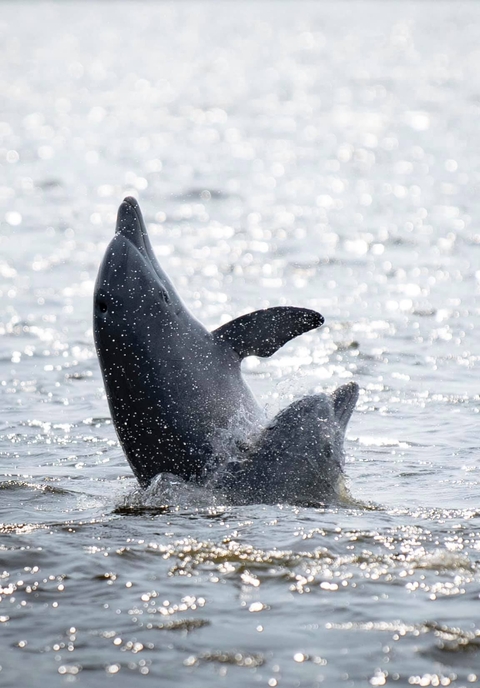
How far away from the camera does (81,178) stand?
2970 centimetres

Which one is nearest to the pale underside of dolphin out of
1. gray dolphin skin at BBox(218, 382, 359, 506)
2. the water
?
gray dolphin skin at BBox(218, 382, 359, 506)

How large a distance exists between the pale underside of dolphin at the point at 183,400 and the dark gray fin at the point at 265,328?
1cm

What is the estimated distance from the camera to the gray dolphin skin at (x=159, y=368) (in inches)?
374

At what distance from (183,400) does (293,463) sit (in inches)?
39.0

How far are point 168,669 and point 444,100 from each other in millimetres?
38221

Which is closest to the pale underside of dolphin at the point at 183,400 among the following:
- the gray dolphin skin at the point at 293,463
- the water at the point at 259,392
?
the gray dolphin skin at the point at 293,463

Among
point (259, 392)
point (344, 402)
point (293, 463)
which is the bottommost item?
point (293, 463)

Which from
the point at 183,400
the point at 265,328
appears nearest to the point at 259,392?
the point at 265,328

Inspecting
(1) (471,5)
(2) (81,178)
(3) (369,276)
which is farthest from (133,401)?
(1) (471,5)

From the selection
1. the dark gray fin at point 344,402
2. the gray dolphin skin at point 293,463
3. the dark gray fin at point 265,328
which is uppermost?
the dark gray fin at point 265,328

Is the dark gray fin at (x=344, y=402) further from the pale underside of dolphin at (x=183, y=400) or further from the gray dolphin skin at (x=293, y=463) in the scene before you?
the gray dolphin skin at (x=293, y=463)

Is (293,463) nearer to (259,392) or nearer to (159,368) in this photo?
(159,368)

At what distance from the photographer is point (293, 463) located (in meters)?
9.37

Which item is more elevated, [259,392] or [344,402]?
[344,402]
